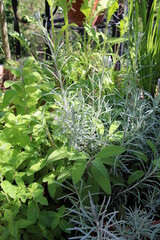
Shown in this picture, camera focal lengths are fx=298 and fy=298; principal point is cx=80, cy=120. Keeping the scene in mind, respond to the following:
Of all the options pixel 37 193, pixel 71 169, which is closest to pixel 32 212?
pixel 37 193

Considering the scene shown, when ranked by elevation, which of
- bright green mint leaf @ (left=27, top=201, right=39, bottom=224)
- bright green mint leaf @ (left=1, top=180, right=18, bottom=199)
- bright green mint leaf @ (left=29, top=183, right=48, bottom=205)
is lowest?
bright green mint leaf @ (left=27, top=201, right=39, bottom=224)

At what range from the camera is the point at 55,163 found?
0.95 m

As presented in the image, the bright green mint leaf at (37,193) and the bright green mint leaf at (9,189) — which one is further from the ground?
the bright green mint leaf at (9,189)

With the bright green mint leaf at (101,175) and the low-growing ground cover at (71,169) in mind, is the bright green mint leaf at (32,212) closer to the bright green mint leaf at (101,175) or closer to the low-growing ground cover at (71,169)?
the low-growing ground cover at (71,169)

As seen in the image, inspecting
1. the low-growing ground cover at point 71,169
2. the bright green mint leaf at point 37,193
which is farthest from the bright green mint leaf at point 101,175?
the bright green mint leaf at point 37,193

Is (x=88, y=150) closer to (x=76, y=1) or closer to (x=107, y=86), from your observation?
(x=107, y=86)

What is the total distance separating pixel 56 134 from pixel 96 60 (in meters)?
0.53

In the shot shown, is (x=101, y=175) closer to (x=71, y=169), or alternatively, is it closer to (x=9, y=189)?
(x=71, y=169)

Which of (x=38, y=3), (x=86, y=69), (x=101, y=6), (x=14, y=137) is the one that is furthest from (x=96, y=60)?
(x=38, y=3)

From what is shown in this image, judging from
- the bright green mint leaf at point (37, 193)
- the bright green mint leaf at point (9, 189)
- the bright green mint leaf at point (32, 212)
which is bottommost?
the bright green mint leaf at point (32, 212)

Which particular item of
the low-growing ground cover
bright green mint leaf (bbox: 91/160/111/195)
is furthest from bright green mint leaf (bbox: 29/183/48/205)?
bright green mint leaf (bbox: 91/160/111/195)

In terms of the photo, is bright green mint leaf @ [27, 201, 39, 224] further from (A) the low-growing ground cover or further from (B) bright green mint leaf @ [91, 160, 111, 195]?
(B) bright green mint leaf @ [91, 160, 111, 195]

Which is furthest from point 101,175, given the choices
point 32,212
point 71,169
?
point 32,212

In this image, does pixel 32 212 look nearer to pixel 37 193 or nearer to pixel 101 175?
pixel 37 193
